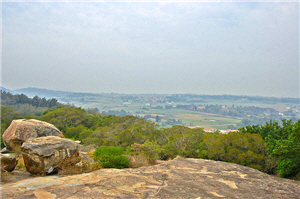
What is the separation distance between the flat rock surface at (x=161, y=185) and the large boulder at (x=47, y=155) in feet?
3.89

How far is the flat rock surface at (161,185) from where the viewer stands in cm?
615

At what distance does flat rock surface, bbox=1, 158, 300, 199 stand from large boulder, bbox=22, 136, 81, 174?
1.18 m

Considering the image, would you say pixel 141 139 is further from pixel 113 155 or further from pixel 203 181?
pixel 203 181

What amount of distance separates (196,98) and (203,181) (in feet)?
573

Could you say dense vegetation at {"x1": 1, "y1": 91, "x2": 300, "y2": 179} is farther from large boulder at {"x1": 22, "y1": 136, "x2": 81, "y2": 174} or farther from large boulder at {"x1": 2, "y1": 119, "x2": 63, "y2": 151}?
large boulder at {"x1": 2, "y1": 119, "x2": 63, "y2": 151}

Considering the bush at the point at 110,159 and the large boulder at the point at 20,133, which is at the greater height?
the large boulder at the point at 20,133

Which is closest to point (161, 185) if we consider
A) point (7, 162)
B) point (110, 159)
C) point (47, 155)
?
point (110, 159)

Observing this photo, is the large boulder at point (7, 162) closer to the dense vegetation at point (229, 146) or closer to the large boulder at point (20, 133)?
the dense vegetation at point (229, 146)

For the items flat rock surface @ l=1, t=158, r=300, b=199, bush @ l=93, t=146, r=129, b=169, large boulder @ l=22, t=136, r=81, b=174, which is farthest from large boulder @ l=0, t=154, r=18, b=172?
bush @ l=93, t=146, r=129, b=169

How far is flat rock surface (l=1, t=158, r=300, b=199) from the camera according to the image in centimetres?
615

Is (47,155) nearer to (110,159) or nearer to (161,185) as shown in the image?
(110,159)

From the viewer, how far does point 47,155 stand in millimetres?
8953

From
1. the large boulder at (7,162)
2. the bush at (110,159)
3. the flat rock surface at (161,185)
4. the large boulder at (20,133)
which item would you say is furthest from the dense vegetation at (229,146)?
the large boulder at (20,133)

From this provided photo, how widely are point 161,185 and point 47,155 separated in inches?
226
